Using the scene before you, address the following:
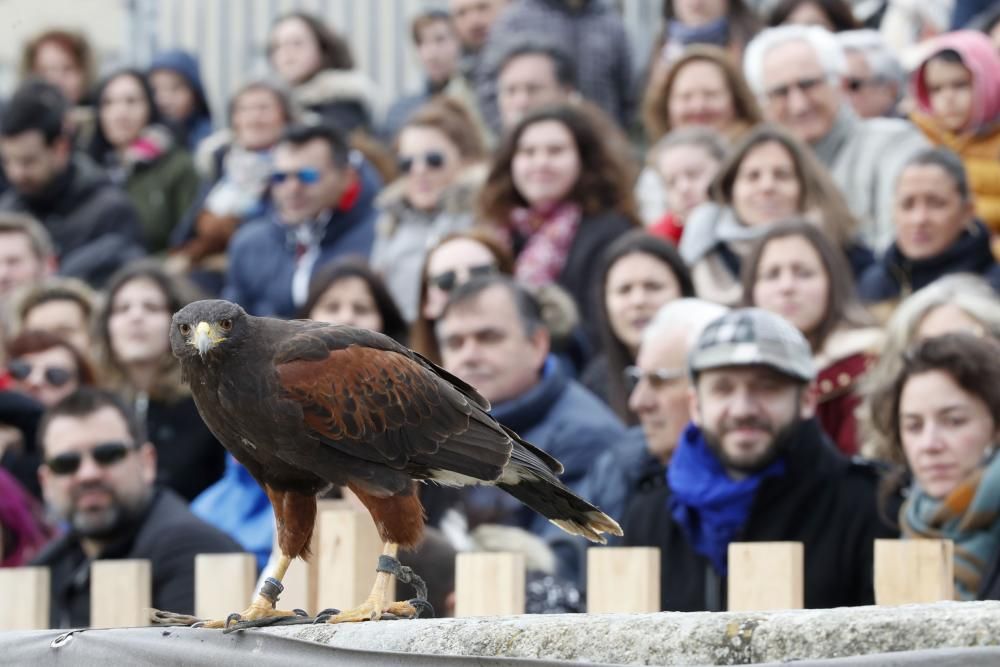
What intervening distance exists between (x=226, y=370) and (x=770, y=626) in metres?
1.56

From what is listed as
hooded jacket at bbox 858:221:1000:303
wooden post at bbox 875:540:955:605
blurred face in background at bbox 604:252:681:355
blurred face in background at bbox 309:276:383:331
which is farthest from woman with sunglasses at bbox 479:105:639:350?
wooden post at bbox 875:540:955:605

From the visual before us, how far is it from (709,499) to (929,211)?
248 centimetres

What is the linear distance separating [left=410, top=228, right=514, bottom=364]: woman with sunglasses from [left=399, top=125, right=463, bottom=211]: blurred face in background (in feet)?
4.85

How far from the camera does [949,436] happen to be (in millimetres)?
5570

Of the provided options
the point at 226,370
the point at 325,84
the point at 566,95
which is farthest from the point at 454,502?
the point at 325,84

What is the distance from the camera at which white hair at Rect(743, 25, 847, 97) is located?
886 cm

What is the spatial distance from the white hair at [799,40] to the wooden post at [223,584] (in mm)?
4710

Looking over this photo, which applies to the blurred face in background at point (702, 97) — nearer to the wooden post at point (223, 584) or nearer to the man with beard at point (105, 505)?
the man with beard at point (105, 505)

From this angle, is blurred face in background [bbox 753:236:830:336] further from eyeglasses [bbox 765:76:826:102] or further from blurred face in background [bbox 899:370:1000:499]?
eyeglasses [bbox 765:76:826:102]

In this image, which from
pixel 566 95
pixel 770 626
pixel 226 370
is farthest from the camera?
pixel 566 95

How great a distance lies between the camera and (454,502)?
6.29m

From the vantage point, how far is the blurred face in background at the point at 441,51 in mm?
12203

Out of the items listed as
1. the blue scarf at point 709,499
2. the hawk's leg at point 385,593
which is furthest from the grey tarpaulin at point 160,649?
the blue scarf at point 709,499

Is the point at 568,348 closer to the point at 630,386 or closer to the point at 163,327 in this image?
the point at 630,386
